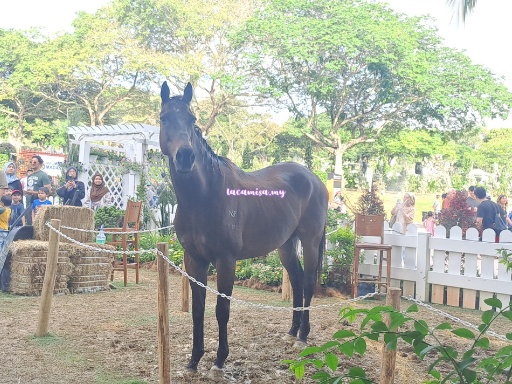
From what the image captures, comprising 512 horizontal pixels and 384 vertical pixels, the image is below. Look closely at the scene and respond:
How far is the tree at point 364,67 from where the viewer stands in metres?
26.2

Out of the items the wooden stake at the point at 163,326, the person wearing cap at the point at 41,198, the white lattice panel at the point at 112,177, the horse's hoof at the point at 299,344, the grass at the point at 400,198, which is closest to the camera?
the wooden stake at the point at 163,326

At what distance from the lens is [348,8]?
2653cm

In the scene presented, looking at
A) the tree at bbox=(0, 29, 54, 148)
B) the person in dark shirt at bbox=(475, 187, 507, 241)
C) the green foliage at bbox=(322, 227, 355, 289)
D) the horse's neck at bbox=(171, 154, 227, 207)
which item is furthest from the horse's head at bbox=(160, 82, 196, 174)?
the tree at bbox=(0, 29, 54, 148)

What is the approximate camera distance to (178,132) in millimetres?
3408

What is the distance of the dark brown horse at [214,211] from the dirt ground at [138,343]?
0.36 meters

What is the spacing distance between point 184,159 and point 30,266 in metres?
4.42

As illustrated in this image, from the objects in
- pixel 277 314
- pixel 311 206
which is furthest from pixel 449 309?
pixel 311 206

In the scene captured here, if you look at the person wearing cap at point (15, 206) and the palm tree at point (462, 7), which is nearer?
the person wearing cap at point (15, 206)

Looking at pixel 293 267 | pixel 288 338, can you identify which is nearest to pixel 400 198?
pixel 293 267

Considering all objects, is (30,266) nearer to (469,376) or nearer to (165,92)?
(165,92)

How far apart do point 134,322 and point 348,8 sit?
25.3 metres

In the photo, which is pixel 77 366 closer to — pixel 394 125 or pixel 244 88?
pixel 244 88

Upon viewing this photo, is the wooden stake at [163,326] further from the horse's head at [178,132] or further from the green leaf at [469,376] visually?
the green leaf at [469,376]

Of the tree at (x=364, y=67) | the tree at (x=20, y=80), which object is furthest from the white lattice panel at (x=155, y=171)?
the tree at (x=20, y=80)
